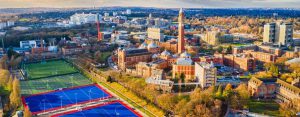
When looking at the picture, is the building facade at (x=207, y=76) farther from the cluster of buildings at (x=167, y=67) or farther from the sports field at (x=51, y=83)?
the sports field at (x=51, y=83)

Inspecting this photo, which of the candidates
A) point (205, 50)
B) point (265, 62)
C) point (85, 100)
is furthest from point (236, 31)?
point (85, 100)

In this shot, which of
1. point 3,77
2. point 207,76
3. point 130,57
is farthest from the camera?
point 130,57

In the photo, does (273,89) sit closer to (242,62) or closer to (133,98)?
(242,62)

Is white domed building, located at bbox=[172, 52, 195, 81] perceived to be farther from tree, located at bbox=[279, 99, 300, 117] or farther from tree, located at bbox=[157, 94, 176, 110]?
tree, located at bbox=[279, 99, 300, 117]

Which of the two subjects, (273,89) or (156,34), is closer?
(273,89)

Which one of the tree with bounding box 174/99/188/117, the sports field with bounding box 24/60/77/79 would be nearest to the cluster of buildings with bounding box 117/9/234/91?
the tree with bounding box 174/99/188/117

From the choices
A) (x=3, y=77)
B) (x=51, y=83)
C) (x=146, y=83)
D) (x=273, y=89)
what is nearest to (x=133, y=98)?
(x=146, y=83)
